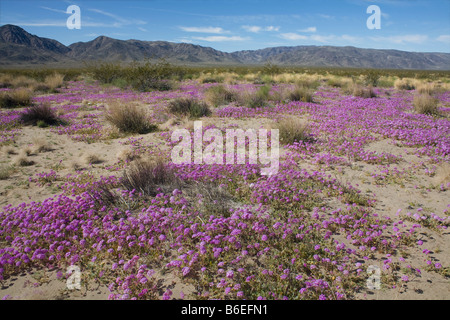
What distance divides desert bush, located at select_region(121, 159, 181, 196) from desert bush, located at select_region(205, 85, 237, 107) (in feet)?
32.6

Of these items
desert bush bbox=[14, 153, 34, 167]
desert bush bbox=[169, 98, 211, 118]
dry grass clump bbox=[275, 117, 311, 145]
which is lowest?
desert bush bbox=[14, 153, 34, 167]

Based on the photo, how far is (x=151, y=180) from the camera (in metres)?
5.48

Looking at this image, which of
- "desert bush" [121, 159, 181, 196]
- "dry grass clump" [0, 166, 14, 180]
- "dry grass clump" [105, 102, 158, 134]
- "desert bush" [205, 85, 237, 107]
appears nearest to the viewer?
"desert bush" [121, 159, 181, 196]

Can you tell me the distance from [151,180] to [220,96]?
37.9 ft

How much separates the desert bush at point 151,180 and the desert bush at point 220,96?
32.6 feet

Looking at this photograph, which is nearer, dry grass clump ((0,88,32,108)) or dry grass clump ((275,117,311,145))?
dry grass clump ((275,117,311,145))

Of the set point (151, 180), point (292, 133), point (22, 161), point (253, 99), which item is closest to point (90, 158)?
point (22, 161)

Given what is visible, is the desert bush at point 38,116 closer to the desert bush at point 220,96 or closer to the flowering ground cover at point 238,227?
the flowering ground cover at point 238,227

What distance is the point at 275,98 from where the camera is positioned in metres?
16.1

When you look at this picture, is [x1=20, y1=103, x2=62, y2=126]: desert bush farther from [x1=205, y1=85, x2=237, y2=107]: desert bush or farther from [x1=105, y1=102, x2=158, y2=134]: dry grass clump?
[x1=205, y1=85, x2=237, y2=107]: desert bush

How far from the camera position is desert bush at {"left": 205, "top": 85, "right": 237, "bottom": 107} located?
50.4 ft

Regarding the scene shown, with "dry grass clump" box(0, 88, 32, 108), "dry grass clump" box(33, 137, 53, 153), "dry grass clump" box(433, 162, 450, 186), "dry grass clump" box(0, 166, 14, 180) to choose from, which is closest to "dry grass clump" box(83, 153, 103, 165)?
"dry grass clump" box(0, 166, 14, 180)
